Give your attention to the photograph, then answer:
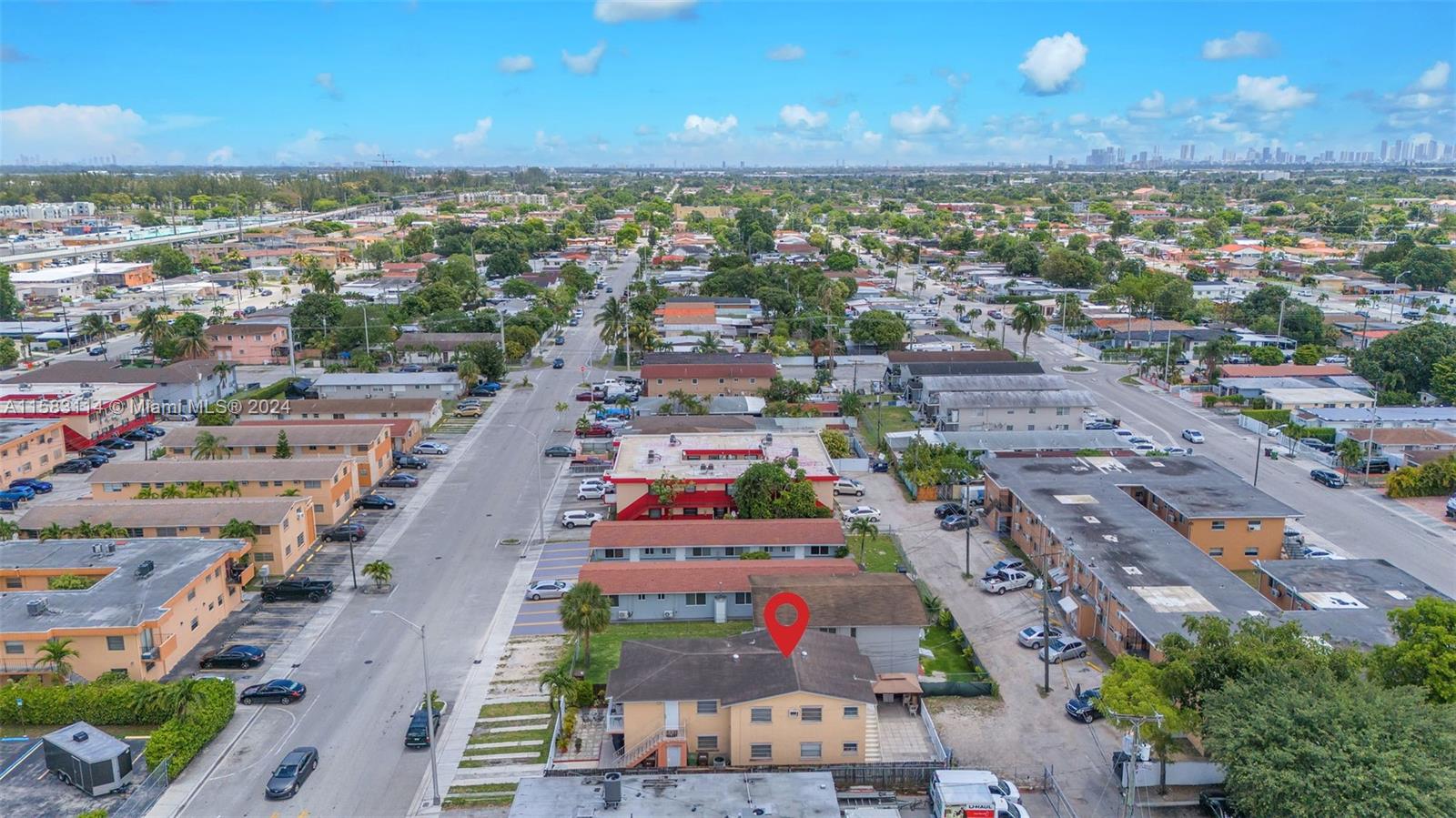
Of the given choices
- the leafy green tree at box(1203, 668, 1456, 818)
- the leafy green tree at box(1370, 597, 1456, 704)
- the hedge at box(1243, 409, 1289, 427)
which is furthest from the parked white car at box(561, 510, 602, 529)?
the hedge at box(1243, 409, 1289, 427)

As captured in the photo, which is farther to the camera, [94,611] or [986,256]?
[986,256]

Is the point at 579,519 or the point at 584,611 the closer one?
the point at 584,611

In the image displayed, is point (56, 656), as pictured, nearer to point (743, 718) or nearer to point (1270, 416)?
point (743, 718)

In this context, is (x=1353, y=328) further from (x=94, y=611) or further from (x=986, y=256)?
(x=94, y=611)

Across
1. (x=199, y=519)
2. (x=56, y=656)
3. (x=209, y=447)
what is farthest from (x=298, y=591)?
(x=209, y=447)

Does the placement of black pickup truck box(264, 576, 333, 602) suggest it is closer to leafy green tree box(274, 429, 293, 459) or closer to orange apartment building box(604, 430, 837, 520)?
orange apartment building box(604, 430, 837, 520)

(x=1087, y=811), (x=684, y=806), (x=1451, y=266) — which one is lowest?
(x=1087, y=811)

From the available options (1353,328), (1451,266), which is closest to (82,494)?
(1353,328)
